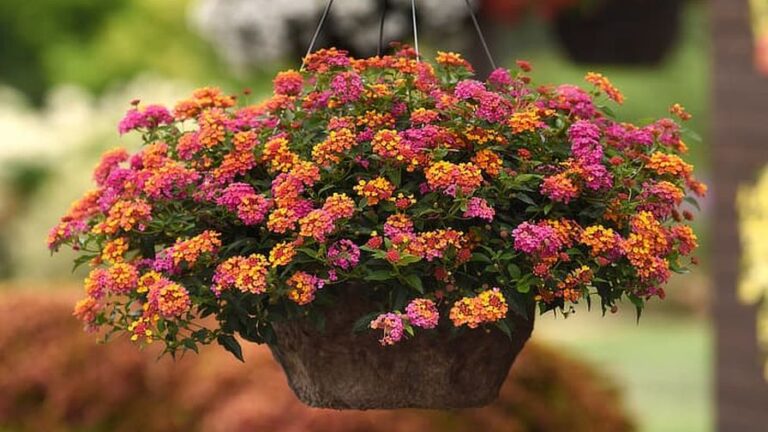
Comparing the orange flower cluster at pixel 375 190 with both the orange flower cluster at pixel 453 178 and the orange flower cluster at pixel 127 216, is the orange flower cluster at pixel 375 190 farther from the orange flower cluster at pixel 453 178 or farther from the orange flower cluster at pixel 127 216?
the orange flower cluster at pixel 127 216

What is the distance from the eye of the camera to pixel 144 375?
16.3 ft

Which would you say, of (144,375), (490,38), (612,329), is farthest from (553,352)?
(612,329)

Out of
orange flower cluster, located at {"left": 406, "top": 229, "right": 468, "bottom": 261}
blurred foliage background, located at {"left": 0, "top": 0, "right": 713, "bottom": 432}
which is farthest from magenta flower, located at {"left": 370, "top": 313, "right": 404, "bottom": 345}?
blurred foliage background, located at {"left": 0, "top": 0, "right": 713, "bottom": 432}

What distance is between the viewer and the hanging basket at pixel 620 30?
19.0 feet

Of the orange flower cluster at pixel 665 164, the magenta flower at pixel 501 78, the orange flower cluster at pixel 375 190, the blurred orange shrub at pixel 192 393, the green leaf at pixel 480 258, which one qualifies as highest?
the magenta flower at pixel 501 78

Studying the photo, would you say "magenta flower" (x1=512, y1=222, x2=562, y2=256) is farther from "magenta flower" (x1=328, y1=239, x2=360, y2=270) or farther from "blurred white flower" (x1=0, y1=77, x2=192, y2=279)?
"blurred white flower" (x1=0, y1=77, x2=192, y2=279)

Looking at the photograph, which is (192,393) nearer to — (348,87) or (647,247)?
(348,87)

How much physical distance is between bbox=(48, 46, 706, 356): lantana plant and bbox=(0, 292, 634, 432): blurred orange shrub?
1919 mm

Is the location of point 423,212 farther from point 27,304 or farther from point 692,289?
point 692,289

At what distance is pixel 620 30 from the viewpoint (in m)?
5.82

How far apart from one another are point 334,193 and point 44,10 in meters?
15.8

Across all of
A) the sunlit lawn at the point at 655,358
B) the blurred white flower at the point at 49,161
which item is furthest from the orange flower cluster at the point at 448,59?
Answer: the blurred white flower at the point at 49,161

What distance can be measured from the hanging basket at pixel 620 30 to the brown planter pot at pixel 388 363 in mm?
3446

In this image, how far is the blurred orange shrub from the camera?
4.39 m
